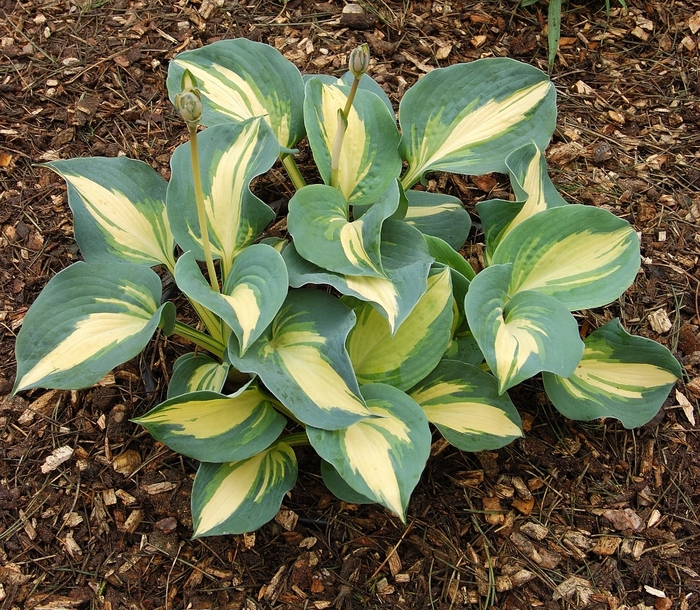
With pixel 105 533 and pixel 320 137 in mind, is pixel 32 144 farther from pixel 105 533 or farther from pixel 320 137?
pixel 105 533

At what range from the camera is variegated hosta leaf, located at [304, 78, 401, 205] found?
175 centimetres

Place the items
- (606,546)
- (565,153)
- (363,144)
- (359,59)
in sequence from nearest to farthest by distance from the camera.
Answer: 1. (359,59)
2. (606,546)
3. (363,144)
4. (565,153)

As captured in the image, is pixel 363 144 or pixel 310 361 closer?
pixel 310 361

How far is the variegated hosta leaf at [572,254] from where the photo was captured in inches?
63.9

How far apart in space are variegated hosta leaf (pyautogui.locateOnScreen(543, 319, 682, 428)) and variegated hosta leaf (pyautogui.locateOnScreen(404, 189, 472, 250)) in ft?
1.50

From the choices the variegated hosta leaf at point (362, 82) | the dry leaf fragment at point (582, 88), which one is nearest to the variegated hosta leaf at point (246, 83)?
the variegated hosta leaf at point (362, 82)

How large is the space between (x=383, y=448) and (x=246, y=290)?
0.45 m

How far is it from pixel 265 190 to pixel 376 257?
739mm

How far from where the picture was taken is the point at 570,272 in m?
1.66

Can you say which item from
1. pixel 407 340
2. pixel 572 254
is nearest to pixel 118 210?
pixel 407 340

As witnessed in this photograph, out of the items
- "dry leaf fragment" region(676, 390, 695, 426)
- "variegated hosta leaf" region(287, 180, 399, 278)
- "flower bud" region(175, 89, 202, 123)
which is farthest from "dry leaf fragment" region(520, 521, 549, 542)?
"flower bud" region(175, 89, 202, 123)

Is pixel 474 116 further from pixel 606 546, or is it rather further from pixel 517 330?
pixel 606 546

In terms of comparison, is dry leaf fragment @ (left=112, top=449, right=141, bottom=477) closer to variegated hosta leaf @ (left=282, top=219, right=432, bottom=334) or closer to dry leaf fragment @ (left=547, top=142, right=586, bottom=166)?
variegated hosta leaf @ (left=282, top=219, right=432, bottom=334)

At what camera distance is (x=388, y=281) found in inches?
58.9
